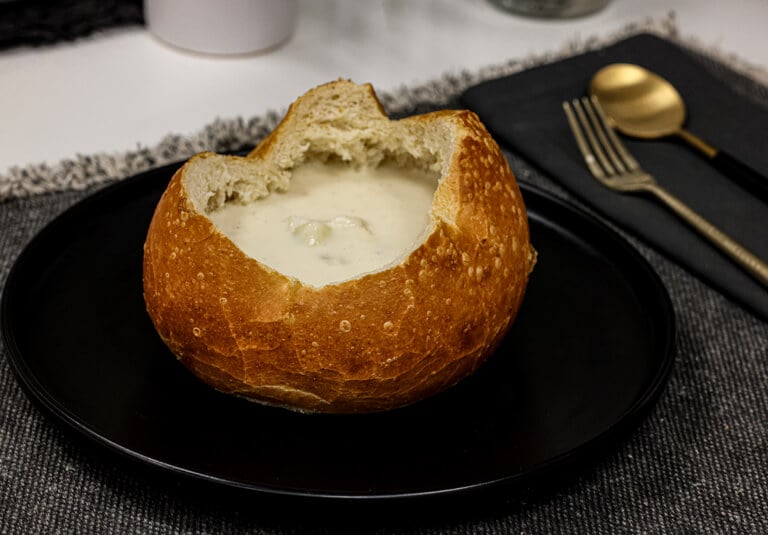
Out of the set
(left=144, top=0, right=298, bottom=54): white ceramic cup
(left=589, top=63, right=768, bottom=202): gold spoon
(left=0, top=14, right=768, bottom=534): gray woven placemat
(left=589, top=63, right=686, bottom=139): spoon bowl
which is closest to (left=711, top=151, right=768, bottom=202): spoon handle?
(left=589, top=63, right=768, bottom=202): gold spoon

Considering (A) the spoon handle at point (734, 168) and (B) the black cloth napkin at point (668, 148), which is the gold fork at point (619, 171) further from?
(A) the spoon handle at point (734, 168)

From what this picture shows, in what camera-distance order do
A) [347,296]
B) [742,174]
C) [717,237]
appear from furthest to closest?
[742,174], [717,237], [347,296]

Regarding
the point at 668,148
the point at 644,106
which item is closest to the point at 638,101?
the point at 644,106

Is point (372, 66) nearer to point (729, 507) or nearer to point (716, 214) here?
point (716, 214)

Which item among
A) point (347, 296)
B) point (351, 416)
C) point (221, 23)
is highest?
point (347, 296)

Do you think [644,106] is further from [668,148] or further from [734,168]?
[734,168]

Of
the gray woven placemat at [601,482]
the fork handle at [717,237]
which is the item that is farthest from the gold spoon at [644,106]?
the gray woven placemat at [601,482]

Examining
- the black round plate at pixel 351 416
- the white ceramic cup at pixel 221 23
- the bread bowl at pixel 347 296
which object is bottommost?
the white ceramic cup at pixel 221 23

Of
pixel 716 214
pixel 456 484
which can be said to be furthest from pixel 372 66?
pixel 456 484

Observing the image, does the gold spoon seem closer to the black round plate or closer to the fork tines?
the fork tines
